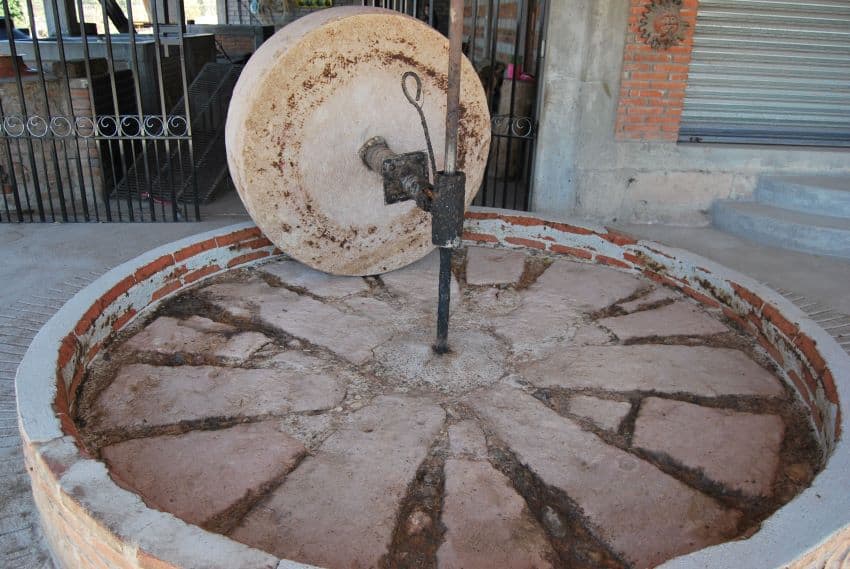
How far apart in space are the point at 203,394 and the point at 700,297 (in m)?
2.52

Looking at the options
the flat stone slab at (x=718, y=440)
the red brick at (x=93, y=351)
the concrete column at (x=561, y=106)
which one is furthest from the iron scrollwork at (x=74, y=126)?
the flat stone slab at (x=718, y=440)

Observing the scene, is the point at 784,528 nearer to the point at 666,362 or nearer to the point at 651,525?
the point at 651,525

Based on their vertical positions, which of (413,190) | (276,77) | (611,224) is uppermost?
(276,77)

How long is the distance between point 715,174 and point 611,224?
0.89 metres

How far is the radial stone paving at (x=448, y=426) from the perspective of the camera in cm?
208

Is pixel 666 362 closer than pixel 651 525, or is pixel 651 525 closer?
pixel 651 525

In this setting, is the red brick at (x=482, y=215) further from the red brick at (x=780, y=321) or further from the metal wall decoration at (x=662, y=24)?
the metal wall decoration at (x=662, y=24)

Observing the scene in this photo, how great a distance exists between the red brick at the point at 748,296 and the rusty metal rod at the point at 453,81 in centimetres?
167

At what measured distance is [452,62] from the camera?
2.56 metres

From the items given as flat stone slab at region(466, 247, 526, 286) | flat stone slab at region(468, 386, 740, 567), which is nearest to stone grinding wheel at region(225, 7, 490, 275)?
flat stone slab at region(466, 247, 526, 286)

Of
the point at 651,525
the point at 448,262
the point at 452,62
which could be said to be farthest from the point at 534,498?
the point at 452,62

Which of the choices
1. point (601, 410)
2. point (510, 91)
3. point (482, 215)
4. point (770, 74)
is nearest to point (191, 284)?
point (482, 215)

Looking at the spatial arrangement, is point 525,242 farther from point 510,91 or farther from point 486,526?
point 510,91

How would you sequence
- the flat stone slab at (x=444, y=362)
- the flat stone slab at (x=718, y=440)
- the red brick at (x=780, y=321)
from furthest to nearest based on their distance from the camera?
the red brick at (x=780, y=321) < the flat stone slab at (x=444, y=362) < the flat stone slab at (x=718, y=440)
